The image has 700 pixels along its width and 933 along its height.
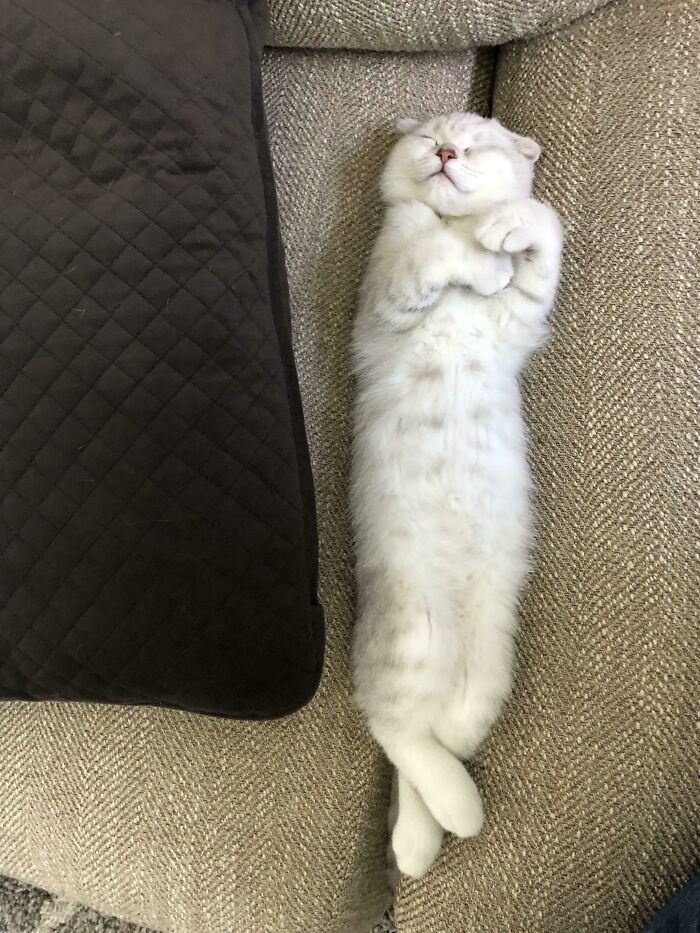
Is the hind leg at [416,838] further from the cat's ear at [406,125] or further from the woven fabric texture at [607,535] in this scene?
the cat's ear at [406,125]

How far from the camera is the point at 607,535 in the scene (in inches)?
34.9

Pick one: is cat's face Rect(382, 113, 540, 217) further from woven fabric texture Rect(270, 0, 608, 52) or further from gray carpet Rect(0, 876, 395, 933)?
gray carpet Rect(0, 876, 395, 933)

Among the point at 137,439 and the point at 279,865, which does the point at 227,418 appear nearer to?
the point at 137,439

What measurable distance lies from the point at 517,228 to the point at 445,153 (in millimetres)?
200

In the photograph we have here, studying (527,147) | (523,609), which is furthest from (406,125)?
(523,609)

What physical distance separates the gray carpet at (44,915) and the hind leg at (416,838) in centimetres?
67

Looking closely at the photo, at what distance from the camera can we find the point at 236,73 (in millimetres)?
858

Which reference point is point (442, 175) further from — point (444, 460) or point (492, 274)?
point (444, 460)

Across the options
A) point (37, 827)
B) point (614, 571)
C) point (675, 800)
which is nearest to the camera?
point (675, 800)

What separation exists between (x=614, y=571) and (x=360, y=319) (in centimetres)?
53

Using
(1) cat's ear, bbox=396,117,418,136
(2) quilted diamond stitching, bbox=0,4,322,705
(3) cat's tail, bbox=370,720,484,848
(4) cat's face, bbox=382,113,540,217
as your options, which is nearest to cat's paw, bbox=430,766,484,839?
(3) cat's tail, bbox=370,720,484,848

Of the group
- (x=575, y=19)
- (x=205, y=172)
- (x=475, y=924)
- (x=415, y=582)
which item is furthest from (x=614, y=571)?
(x=575, y=19)

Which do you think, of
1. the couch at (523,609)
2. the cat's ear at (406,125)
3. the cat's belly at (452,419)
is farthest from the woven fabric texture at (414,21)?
the cat's belly at (452,419)

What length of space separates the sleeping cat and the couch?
1.5 inches
